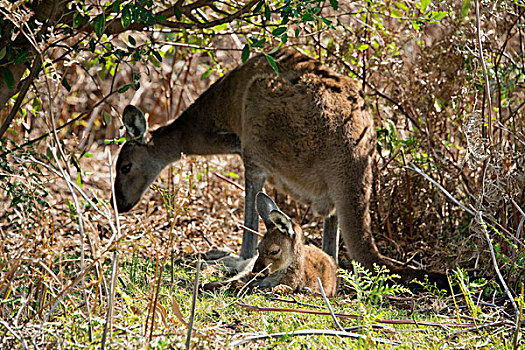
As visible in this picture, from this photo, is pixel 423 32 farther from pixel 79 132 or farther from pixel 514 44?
pixel 79 132

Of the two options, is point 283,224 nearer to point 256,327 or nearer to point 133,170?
point 256,327

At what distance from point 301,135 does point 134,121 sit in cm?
175

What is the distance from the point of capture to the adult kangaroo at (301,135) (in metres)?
4.54

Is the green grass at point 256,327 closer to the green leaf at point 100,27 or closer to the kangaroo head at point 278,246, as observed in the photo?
the kangaroo head at point 278,246

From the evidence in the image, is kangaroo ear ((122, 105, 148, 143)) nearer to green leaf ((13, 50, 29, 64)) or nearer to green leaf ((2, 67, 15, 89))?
green leaf ((2, 67, 15, 89))

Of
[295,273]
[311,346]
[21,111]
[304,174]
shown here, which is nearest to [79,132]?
[21,111]

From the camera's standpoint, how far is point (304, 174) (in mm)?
4824

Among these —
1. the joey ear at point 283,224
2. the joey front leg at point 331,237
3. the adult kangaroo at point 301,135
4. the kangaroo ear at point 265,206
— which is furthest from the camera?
the joey front leg at point 331,237

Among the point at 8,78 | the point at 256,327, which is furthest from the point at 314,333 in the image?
the point at 8,78

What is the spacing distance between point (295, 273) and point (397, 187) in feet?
5.48

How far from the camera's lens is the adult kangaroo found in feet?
14.9

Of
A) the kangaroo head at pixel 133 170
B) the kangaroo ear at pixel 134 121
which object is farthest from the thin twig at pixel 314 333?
the kangaroo head at pixel 133 170

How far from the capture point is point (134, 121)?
5.74 metres

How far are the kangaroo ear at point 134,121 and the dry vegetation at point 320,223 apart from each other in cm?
45
